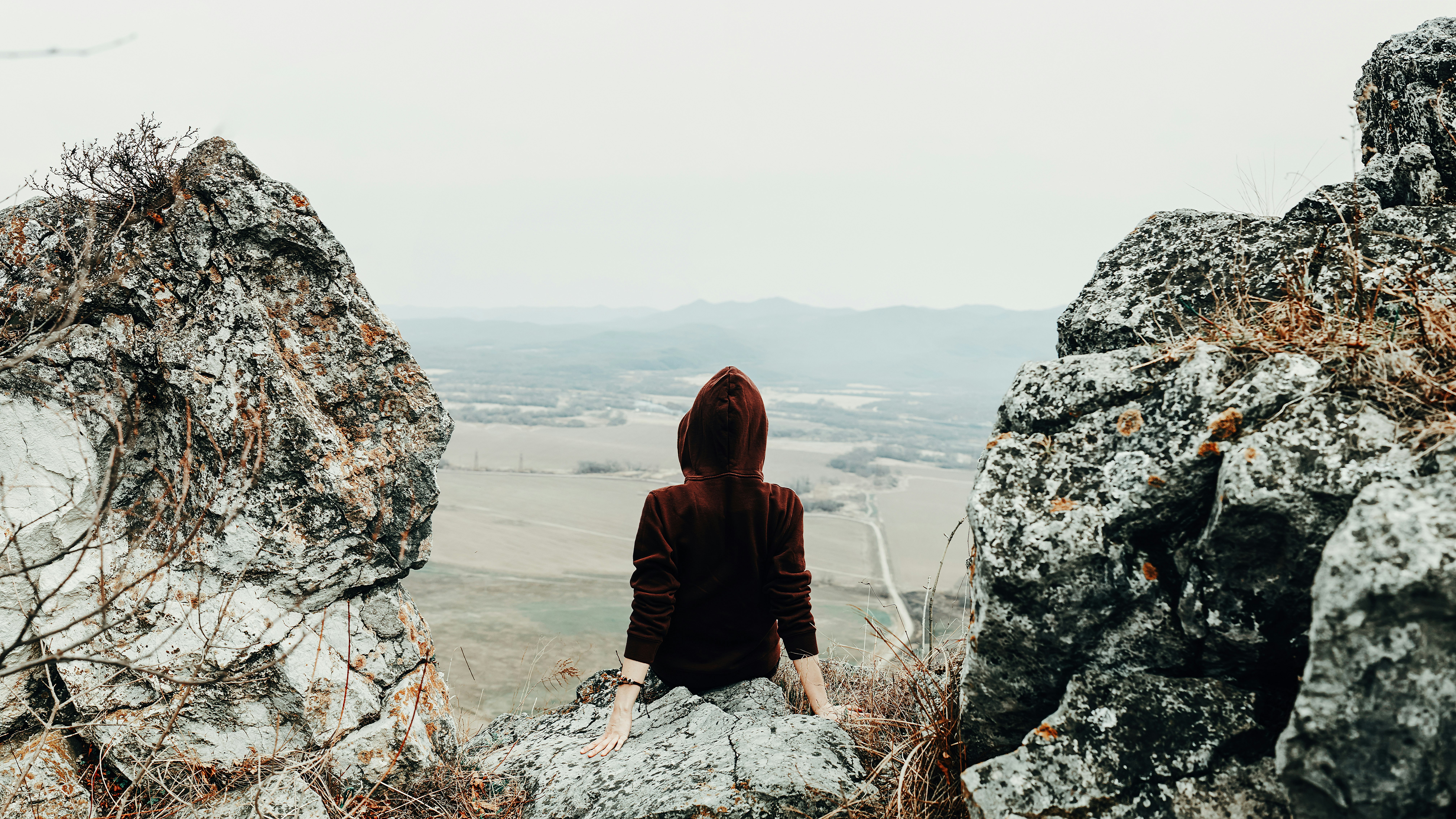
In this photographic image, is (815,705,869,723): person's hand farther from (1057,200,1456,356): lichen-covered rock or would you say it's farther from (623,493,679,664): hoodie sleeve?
(1057,200,1456,356): lichen-covered rock

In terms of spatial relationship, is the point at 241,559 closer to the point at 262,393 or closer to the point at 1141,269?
the point at 262,393

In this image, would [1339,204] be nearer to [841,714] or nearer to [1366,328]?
[1366,328]

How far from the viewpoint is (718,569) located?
3.58m

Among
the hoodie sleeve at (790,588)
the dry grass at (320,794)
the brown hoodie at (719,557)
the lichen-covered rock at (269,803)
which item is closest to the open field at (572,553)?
the hoodie sleeve at (790,588)

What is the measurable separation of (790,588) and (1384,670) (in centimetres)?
233

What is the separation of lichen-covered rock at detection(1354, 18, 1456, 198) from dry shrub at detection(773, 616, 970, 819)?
102 inches

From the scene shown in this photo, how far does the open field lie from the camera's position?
14.8 m

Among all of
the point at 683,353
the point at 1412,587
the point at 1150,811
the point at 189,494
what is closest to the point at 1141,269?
the point at 1412,587

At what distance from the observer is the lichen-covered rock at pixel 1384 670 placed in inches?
61.5

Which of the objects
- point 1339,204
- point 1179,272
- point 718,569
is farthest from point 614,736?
point 1339,204

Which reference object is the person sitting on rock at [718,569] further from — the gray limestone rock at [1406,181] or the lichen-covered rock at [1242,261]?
the gray limestone rock at [1406,181]

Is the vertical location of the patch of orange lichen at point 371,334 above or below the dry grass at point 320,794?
above

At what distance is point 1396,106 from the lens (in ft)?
11.0

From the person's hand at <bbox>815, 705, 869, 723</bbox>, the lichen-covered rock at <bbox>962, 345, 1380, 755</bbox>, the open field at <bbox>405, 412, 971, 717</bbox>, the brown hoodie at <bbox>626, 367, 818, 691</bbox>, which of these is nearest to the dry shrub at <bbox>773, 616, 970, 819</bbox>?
the person's hand at <bbox>815, 705, 869, 723</bbox>
